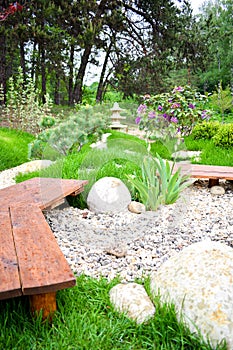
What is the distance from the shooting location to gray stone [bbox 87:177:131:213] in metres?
2.89

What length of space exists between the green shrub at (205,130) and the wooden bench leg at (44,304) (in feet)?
18.4

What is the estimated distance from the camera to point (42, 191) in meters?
2.86

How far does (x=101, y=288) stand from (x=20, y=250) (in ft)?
1.57

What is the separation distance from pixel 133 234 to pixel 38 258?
1056 millimetres

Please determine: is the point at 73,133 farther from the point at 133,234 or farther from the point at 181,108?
the point at 181,108

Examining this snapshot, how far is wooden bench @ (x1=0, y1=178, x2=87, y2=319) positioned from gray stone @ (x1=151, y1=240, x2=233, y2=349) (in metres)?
0.51

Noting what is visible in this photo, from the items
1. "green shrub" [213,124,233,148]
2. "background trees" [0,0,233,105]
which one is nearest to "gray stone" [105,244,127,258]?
"green shrub" [213,124,233,148]

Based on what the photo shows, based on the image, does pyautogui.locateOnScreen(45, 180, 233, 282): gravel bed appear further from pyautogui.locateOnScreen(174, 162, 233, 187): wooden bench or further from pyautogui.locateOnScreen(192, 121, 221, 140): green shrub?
pyautogui.locateOnScreen(192, 121, 221, 140): green shrub

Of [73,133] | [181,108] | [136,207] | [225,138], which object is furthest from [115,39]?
[136,207]

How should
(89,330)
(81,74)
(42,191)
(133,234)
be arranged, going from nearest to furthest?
(89,330)
(133,234)
(42,191)
(81,74)

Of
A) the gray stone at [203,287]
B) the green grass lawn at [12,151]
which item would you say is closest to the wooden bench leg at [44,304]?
the gray stone at [203,287]

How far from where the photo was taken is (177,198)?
127 inches

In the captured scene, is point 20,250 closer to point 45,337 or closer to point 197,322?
point 45,337

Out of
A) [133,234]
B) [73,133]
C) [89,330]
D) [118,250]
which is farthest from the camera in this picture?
[73,133]
